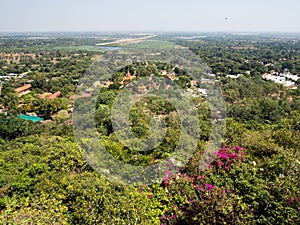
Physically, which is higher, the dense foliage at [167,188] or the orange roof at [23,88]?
the dense foliage at [167,188]

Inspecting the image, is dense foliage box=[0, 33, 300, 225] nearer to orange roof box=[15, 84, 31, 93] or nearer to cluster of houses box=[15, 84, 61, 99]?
cluster of houses box=[15, 84, 61, 99]

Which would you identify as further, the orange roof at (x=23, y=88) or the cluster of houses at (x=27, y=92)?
the orange roof at (x=23, y=88)

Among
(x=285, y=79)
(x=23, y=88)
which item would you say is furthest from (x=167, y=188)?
(x=285, y=79)

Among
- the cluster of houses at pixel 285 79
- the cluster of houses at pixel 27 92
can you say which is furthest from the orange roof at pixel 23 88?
Answer: the cluster of houses at pixel 285 79

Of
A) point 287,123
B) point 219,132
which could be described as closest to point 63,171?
point 219,132

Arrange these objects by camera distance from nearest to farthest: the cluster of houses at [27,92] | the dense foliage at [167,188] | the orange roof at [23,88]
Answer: the dense foliage at [167,188] → the cluster of houses at [27,92] → the orange roof at [23,88]

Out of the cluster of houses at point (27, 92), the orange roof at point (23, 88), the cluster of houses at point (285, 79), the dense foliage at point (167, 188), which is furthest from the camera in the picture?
the cluster of houses at point (285, 79)

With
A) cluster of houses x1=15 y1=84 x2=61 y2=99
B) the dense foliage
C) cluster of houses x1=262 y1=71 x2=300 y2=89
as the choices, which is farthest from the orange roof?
cluster of houses x1=262 y1=71 x2=300 y2=89

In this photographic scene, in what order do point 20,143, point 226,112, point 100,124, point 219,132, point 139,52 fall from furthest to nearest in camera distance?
point 139,52
point 226,112
point 100,124
point 20,143
point 219,132

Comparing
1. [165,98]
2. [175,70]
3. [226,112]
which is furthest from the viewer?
[175,70]

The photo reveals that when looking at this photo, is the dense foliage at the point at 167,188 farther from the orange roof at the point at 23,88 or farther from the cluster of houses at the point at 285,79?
the cluster of houses at the point at 285,79

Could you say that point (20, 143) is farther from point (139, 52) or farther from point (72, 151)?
point (139, 52)
